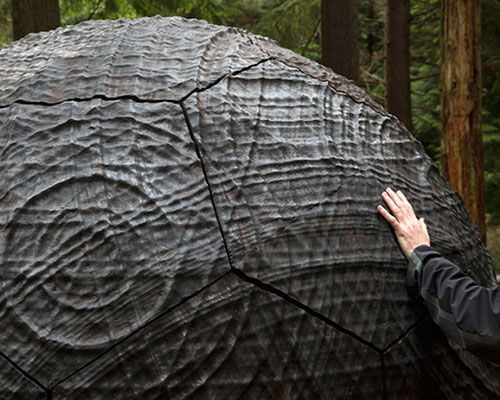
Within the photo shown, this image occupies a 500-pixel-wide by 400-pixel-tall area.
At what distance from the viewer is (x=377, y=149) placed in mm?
1888

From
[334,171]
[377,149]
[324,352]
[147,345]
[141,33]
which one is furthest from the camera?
[141,33]

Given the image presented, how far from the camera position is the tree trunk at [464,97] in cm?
542

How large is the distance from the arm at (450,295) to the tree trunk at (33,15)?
12.1 ft

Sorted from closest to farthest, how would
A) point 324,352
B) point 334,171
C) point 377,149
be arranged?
point 324,352 → point 334,171 → point 377,149

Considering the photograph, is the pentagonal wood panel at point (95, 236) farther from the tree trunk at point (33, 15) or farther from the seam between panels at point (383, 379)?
the tree trunk at point (33, 15)

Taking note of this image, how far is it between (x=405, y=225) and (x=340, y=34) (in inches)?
157

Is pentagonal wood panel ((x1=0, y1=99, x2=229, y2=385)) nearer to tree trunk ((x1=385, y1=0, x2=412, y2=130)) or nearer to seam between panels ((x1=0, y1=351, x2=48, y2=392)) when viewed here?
seam between panels ((x1=0, y1=351, x2=48, y2=392))

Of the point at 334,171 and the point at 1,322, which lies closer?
the point at 1,322

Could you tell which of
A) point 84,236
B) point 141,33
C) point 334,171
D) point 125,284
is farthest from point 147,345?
point 141,33

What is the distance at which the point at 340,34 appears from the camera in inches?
210

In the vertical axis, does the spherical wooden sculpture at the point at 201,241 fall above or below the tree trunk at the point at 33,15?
below

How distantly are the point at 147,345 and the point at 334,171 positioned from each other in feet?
2.56

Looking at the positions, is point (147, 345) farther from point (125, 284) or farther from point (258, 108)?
point (258, 108)

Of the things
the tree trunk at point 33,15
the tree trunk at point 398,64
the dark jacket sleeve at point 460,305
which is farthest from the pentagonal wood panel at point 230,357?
the tree trunk at point 398,64
